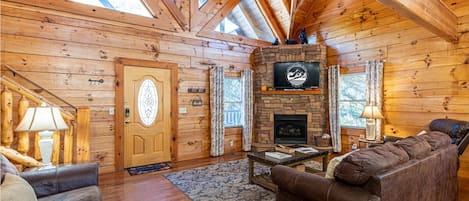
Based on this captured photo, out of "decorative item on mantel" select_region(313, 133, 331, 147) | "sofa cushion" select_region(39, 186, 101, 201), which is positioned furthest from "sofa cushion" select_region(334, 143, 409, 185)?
"decorative item on mantel" select_region(313, 133, 331, 147)

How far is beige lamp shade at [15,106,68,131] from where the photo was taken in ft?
8.02

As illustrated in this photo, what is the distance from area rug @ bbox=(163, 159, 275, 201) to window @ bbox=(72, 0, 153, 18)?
3.10 m

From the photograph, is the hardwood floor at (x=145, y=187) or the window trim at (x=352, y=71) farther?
the window trim at (x=352, y=71)

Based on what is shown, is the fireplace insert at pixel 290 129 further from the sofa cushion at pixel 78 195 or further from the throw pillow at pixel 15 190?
the throw pillow at pixel 15 190

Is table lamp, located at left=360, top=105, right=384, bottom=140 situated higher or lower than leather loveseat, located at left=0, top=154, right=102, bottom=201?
higher

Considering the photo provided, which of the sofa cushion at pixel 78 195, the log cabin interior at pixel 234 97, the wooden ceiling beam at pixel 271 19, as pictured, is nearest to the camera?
the sofa cushion at pixel 78 195

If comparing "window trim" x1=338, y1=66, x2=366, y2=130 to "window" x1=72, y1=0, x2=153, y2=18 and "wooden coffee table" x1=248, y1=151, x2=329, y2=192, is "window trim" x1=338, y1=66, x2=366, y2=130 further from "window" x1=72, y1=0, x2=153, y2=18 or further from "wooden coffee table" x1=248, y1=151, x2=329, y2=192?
"window" x1=72, y1=0, x2=153, y2=18

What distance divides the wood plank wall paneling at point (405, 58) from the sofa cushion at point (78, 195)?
5.04 m

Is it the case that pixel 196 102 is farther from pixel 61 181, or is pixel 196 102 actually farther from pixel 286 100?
pixel 61 181

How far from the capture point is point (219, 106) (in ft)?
17.3

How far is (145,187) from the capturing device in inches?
135

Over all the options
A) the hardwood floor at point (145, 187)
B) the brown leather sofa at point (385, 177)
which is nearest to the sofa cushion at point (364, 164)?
the brown leather sofa at point (385, 177)

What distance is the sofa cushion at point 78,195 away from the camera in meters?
1.89

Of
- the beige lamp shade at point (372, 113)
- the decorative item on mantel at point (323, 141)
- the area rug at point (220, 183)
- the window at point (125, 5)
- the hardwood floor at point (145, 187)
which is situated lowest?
the hardwood floor at point (145, 187)
